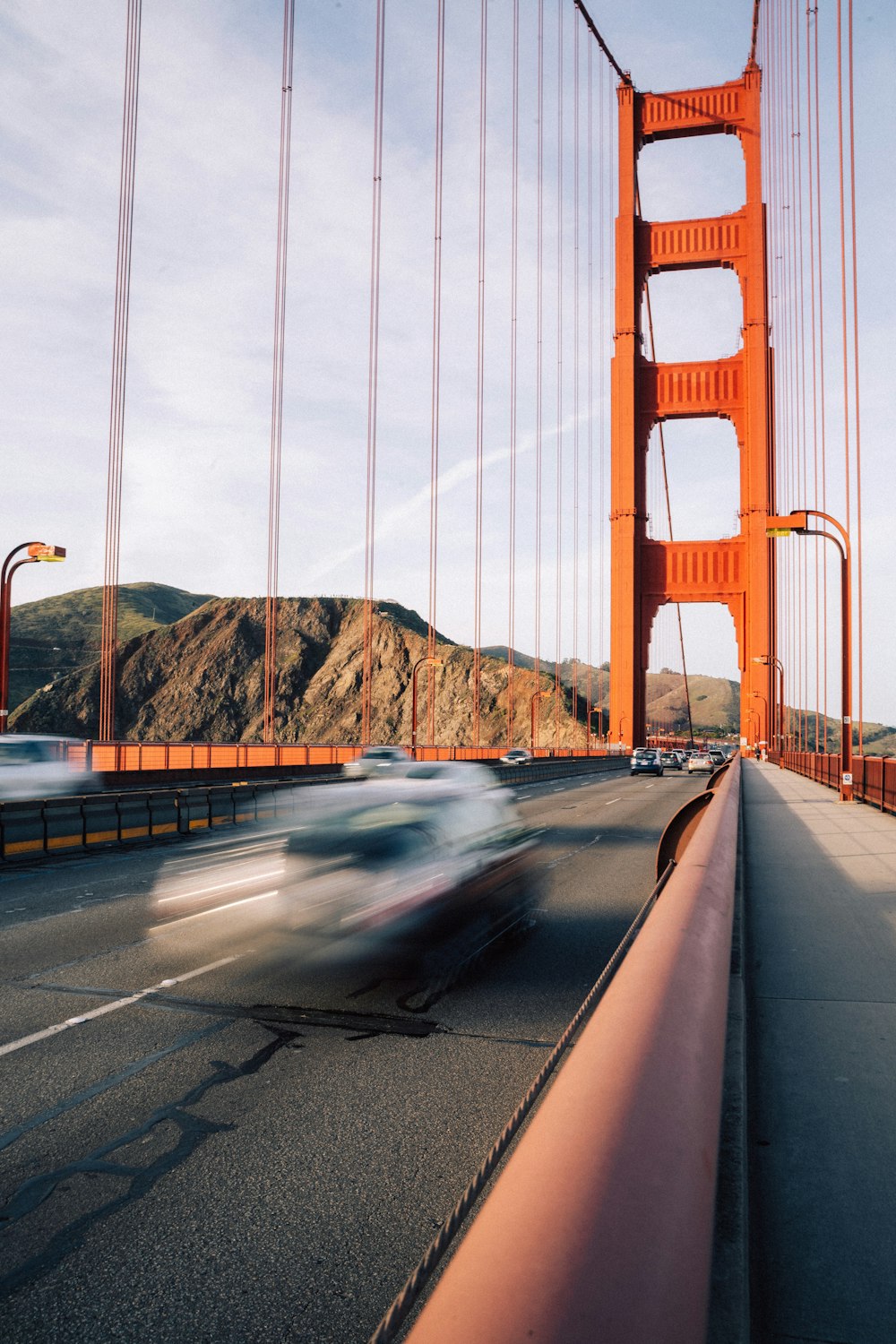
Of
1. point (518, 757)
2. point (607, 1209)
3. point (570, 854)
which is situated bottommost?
point (518, 757)

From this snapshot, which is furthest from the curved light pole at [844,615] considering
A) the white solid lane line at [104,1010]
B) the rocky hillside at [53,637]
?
the rocky hillside at [53,637]

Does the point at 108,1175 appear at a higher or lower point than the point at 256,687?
lower

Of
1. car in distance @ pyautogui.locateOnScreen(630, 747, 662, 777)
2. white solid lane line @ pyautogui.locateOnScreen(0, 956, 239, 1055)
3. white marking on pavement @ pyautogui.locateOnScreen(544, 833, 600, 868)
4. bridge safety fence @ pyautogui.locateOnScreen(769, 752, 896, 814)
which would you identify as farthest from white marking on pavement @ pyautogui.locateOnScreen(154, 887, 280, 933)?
car in distance @ pyautogui.locateOnScreen(630, 747, 662, 777)

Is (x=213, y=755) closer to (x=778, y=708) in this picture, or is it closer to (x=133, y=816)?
(x=133, y=816)

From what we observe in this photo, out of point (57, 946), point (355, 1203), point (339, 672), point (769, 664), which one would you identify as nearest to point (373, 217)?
point (769, 664)

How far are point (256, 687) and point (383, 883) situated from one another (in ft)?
420

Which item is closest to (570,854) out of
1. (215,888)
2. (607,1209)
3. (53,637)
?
(215,888)

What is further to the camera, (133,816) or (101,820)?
(133,816)

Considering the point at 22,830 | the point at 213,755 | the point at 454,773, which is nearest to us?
the point at 454,773

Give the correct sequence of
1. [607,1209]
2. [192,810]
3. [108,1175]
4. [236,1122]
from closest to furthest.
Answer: [607,1209]
[108,1175]
[236,1122]
[192,810]

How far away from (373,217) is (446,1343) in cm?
5834

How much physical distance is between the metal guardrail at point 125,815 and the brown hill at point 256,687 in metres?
103

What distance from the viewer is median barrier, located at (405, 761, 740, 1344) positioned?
125cm

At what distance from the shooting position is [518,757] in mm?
48000
